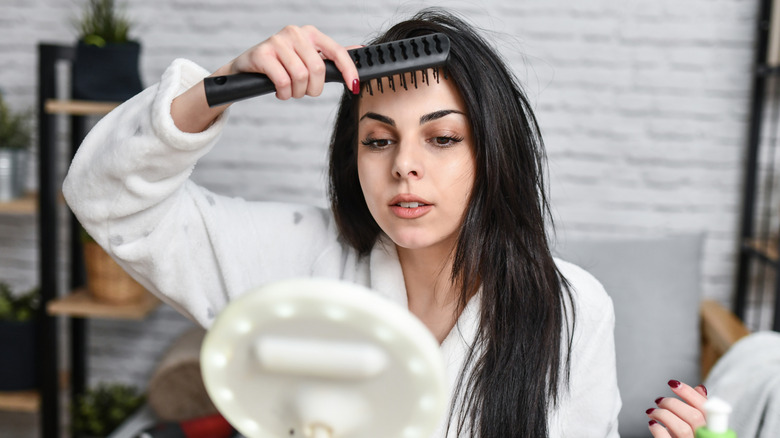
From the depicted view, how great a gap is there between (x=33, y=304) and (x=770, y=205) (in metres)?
2.14

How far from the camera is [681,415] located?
2.30ft

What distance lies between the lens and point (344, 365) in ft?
1.21


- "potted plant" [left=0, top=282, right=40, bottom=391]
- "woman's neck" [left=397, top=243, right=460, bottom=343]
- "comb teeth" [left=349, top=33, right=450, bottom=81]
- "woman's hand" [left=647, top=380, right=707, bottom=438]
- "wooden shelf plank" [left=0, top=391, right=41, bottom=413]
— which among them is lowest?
"wooden shelf plank" [left=0, top=391, right=41, bottom=413]

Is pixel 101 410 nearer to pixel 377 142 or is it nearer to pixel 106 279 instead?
pixel 106 279

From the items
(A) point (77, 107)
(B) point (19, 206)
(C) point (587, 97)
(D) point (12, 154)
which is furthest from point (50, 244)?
(C) point (587, 97)

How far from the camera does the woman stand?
0.82 metres

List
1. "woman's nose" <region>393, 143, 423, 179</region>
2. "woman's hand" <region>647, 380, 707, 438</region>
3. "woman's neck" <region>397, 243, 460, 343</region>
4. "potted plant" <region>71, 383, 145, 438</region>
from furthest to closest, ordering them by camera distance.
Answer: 1. "potted plant" <region>71, 383, 145, 438</region>
2. "woman's neck" <region>397, 243, 460, 343</region>
3. "woman's nose" <region>393, 143, 423, 179</region>
4. "woman's hand" <region>647, 380, 707, 438</region>

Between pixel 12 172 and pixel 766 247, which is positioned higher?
pixel 12 172

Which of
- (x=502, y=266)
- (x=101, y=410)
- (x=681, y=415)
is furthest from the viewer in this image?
(x=101, y=410)

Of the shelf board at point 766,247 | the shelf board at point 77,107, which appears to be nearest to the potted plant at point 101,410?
the shelf board at point 77,107

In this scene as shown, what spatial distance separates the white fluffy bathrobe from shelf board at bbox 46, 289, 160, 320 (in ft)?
2.70

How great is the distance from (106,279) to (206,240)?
93 cm

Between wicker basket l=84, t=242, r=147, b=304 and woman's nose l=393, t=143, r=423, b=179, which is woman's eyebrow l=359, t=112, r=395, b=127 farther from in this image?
wicker basket l=84, t=242, r=147, b=304

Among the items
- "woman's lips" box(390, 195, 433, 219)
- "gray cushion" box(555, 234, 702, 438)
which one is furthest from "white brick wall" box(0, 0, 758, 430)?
"woman's lips" box(390, 195, 433, 219)
